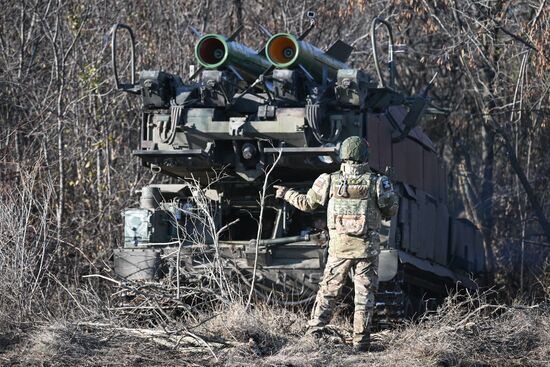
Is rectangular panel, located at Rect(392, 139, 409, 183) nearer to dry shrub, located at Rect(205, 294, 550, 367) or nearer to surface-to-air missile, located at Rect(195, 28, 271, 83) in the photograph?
surface-to-air missile, located at Rect(195, 28, 271, 83)

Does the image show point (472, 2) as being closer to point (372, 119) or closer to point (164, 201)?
point (372, 119)

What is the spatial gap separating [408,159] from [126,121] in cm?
512

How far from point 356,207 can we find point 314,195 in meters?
0.41

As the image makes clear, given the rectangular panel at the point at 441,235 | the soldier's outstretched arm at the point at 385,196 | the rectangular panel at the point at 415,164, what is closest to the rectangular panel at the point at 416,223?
the rectangular panel at the point at 415,164

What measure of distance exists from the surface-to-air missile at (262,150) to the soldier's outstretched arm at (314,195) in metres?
1.65

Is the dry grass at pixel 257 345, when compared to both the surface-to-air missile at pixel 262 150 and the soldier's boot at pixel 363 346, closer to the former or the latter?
the soldier's boot at pixel 363 346

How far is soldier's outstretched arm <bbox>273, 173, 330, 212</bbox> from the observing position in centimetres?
1014

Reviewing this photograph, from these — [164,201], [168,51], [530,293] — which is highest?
[168,51]

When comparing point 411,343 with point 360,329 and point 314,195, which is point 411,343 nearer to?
point 360,329

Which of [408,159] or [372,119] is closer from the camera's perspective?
[372,119]

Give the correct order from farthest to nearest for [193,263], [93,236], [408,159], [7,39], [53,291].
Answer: [7,39] < [93,236] < [408,159] < [53,291] < [193,263]

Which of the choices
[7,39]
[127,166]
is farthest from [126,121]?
[7,39]

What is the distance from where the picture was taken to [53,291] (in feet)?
44.0

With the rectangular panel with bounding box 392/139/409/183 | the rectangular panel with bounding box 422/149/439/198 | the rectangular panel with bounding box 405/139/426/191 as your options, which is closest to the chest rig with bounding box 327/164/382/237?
the rectangular panel with bounding box 392/139/409/183
